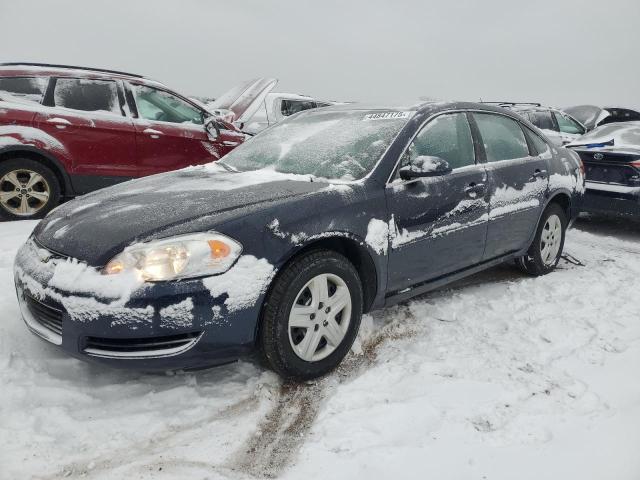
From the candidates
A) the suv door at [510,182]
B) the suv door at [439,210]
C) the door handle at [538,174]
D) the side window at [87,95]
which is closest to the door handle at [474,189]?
the suv door at [439,210]

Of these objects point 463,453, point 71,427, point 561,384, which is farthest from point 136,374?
point 561,384

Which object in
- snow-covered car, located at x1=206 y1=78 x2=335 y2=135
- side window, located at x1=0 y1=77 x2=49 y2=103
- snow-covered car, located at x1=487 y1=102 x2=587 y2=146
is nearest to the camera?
side window, located at x1=0 y1=77 x2=49 y2=103

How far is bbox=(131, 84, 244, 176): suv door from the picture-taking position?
5.91 m

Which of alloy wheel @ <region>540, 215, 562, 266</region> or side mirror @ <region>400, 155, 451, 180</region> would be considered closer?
side mirror @ <region>400, 155, 451, 180</region>

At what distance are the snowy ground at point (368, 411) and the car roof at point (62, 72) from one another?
2936 mm

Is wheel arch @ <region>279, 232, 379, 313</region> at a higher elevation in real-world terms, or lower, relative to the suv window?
lower

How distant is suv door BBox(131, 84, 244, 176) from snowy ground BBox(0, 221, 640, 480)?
2759 mm

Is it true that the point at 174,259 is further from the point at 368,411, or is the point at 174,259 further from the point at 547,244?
the point at 547,244

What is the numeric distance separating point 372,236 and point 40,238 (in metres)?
1.77

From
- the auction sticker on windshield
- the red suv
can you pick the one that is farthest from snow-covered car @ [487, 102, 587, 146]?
the auction sticker on windshield

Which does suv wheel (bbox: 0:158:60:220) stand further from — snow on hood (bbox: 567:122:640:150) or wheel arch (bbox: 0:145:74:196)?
snow on hood (bbox: 567:122:640:150)

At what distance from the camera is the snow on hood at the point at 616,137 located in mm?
6337

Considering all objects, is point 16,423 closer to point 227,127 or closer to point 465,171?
point 465,171

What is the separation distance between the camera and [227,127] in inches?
257
